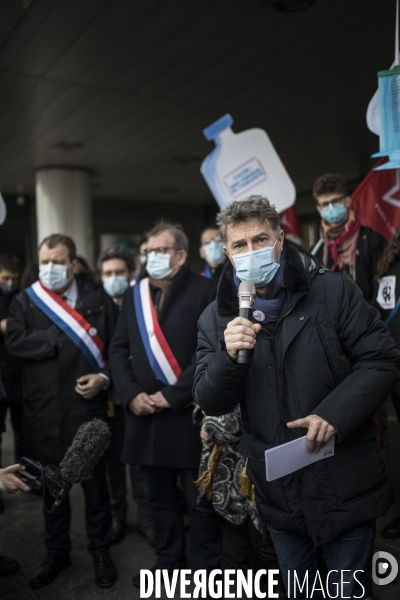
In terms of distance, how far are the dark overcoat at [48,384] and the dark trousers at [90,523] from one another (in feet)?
0.93

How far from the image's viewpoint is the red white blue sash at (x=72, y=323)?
3.63 metres

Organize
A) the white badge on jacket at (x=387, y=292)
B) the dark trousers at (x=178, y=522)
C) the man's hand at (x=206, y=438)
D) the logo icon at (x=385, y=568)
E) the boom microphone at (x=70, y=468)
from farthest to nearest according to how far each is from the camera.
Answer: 1. the white badge on jacket at (x=387, y=292)
2. the dark trousers at (x=178, y=522)
3. the man's hand at (x=206, y=438)
4. the logo icon at (x=385, y=568)
5. the boom microphone at (x=70, y=468)

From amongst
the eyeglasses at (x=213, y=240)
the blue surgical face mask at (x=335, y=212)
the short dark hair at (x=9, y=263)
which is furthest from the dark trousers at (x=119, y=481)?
the blue surgical face mask at (x=335, y=212)

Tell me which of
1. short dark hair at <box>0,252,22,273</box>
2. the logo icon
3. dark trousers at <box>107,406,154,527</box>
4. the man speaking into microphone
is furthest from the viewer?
short dark hair at <box>0,252,22,273</box>

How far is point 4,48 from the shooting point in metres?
5.31

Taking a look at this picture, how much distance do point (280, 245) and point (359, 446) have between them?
33.7 inches

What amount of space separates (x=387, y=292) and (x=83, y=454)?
2.03 metres

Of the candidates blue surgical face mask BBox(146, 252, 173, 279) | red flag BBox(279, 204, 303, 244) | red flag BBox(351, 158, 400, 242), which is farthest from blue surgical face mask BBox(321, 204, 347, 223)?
red flag BBox(279, 204, 303, 244)

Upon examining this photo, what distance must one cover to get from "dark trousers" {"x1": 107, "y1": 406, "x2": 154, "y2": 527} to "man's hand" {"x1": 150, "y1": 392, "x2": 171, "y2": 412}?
3.58 ft

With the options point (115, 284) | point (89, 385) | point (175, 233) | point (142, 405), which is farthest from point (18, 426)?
point (175, 233)

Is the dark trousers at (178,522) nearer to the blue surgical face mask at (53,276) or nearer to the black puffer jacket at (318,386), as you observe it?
the black puffer jacket at (318,386)

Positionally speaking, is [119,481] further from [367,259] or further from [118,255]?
[367,259]

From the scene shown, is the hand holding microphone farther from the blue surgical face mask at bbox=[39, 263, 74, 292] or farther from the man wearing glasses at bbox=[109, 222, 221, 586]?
the blue surgical face mask at bbox=[39, 263, 74, 292]

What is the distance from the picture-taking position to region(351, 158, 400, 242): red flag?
4.53 m
